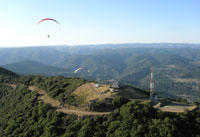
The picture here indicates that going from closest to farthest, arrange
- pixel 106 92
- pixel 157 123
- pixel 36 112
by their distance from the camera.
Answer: pixel 157 123 < pixel 36 112 < pixel 106 92

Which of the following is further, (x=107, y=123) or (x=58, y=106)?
(x=58, y=106)

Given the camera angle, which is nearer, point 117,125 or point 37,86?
point 117,125

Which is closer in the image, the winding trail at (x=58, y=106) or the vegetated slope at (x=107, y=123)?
the vegetated slope at (x=107, y=123)

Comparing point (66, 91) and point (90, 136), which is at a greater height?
point (66, 91)

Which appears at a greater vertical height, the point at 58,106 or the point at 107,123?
the point at 107,123

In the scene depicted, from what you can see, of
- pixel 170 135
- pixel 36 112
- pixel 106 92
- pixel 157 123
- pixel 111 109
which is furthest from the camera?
pixel 106 92

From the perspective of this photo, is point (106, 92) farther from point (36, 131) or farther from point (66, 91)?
point (36, 131)

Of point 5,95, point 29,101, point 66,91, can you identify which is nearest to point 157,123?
point 66,91

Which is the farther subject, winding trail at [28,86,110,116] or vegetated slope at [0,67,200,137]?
winding trail at [28,86,110,116]
